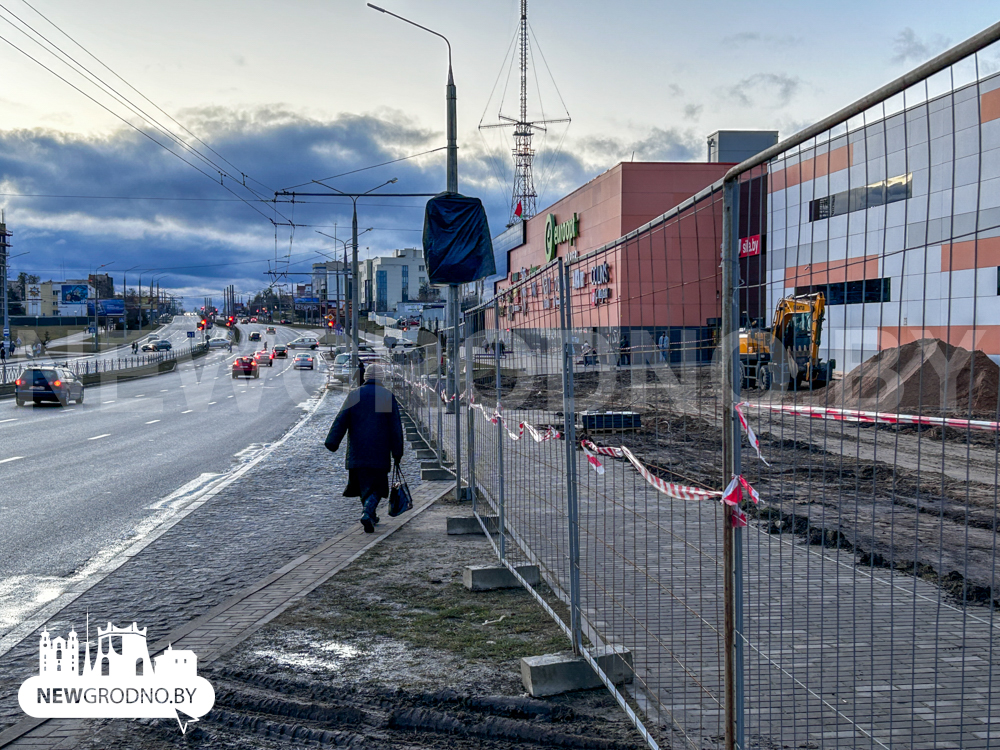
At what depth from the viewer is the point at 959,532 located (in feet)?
28.6

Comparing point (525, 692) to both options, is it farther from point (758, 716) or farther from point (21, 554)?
point (21, 554)

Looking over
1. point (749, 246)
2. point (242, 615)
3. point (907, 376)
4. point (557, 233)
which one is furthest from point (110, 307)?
point (749, 246)

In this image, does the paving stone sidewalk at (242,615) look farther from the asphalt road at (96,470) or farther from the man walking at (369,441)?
the asphalt road at (96,470)

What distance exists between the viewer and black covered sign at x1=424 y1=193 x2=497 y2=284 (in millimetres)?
10094

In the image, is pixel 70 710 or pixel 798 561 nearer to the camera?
pixel 70 710

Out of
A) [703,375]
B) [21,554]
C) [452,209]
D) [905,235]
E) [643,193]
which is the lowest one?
[21,554]

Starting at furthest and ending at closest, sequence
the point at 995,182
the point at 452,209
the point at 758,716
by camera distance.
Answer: the point at 452,209, the point at 758,716, the point at 995,182

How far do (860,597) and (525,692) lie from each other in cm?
279

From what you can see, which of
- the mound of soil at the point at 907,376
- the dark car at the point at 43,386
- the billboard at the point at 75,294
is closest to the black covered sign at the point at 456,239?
the mound of soil at the point at 907,376

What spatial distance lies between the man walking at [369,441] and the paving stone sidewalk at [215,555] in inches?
17.7

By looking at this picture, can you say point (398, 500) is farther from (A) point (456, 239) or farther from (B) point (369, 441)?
(A) point (456, 239)

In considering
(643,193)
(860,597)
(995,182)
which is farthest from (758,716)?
(643,193)

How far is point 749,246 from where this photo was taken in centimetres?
298

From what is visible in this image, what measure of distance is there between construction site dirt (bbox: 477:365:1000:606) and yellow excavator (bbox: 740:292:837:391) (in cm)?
7
